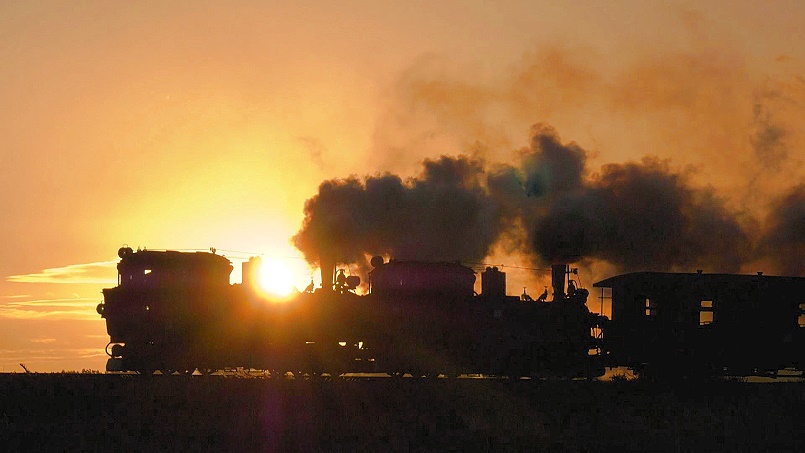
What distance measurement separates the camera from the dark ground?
21.0 m

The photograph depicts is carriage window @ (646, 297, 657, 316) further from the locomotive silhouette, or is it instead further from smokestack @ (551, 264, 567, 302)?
smokestack @ (551, 264, 567, 302)

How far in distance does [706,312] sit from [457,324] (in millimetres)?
9193

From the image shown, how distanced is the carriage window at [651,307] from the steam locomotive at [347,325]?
6.06 ft

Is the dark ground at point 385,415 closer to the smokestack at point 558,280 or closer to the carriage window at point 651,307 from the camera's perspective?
the carriage window at point 651,307

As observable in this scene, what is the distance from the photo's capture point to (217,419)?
2311 cm

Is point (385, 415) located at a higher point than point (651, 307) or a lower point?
lower

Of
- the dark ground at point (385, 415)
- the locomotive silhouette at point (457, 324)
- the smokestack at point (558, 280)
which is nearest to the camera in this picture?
the dark ground at point (385, 415)

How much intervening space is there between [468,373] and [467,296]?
2826mm

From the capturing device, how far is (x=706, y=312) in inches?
1345

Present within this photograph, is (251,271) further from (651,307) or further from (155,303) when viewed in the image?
(651,307)

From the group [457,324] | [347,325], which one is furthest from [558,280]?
[347,325]

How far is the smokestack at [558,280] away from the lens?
35594 millimetres

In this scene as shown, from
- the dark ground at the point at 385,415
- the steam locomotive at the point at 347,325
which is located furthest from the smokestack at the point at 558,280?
the dark ground at the point at 385,415

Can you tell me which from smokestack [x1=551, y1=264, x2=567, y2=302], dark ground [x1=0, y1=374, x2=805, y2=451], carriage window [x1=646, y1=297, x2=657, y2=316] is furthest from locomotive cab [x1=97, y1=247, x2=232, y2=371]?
carriage window [x1=646, y1=297, x2=657, y2=316]
